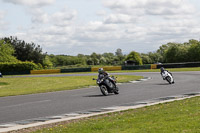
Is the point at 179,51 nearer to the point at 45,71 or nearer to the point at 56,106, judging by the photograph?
the point at 45,71

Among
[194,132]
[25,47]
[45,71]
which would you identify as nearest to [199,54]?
[25,47]

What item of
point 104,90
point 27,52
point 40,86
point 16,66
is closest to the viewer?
point 104,90

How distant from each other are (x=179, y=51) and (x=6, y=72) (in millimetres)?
61322

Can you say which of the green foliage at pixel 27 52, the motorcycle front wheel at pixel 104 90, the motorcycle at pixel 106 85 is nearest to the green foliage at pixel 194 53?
the green foliage at pixel 27 52

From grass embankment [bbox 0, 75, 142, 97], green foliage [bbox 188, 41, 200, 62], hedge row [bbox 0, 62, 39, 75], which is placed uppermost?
green foliage [bbox 188, 41, 200, 62]

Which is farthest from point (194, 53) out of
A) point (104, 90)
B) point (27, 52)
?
point (104, 90)

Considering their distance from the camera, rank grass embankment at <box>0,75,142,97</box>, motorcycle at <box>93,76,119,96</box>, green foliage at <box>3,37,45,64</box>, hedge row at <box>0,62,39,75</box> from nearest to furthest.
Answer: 1. motorcycle at <box>93,76,119,96</box>
2. grass embankment at <box>0,75,142,97</box>
3. hedge row at <box>0,62,39,75</box>
4. green foliage at <box>3,37,45,64</box>

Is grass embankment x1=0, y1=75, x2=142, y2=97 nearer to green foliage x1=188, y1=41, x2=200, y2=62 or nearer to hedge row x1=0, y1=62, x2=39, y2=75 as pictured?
hedge row x1=0, y1=62, x2=39, y2=75

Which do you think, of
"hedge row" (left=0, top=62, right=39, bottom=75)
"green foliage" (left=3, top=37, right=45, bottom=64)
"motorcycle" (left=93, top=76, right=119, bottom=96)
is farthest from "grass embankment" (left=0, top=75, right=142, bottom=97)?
"green foliage" (left=3, top=37, right=45, bottom=64)

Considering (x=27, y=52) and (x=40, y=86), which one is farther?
(x=27, y=52)

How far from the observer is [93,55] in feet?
602

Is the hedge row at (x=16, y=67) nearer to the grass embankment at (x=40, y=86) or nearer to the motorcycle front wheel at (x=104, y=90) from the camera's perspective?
the grass embankment at (x=40, y=86)

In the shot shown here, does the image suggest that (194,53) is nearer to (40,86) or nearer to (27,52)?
(27,52)

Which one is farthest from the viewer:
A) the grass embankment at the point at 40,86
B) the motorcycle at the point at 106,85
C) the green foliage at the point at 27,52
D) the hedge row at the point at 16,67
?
the green foliage at the point at 27,52
